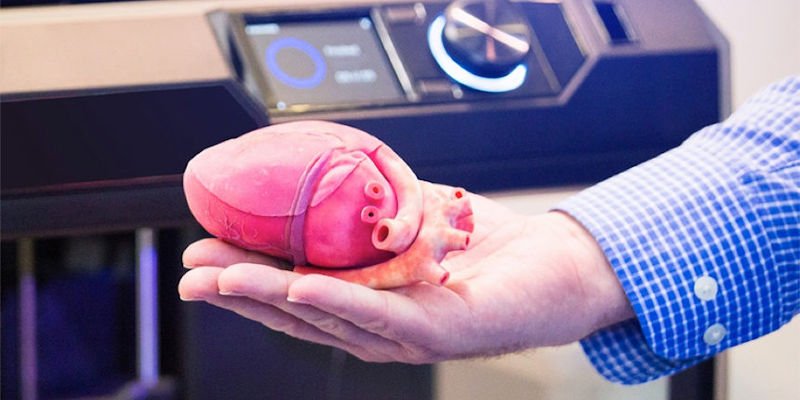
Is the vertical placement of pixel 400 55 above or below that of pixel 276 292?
above

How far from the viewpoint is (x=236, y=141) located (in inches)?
20.8

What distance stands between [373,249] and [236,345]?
0.22m

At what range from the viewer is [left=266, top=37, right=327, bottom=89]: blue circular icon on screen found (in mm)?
671

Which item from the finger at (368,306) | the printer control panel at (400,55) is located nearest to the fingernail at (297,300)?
the finger at (368,306)

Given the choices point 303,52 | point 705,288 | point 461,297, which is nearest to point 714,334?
point 705,288

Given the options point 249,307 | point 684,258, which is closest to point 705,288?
point 684,258

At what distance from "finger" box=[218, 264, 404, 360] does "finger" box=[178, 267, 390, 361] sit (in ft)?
0.04

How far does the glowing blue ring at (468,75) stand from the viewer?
0.69 metres

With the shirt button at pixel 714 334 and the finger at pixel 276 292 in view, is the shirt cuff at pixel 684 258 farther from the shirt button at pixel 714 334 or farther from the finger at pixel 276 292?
the finger at pixel 276 292

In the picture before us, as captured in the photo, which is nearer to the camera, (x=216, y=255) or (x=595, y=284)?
(x=216, y=255)

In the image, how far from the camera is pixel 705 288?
67 cm

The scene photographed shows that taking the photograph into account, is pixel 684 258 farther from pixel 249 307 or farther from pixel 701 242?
pixel 249 307

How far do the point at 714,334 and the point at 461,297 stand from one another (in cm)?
21

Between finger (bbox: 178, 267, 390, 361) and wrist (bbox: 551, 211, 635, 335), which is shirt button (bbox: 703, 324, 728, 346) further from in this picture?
finger (bbox: 178, 267, 390, 361)
